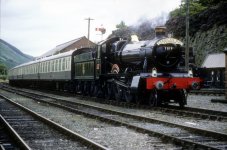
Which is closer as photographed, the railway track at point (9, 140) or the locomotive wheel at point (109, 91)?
the railway track at point (9, 140)

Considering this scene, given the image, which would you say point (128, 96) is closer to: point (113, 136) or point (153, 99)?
point (153, 99)

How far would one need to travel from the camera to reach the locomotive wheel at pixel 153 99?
15.7 m

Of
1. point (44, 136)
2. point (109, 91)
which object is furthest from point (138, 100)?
point (44, 136)

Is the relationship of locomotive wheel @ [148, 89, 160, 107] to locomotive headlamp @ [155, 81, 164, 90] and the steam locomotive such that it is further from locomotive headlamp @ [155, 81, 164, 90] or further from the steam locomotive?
locomotive headlamp @ [155, 81, 164, 90]

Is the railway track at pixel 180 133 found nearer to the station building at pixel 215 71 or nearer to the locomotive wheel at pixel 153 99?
the locomotive wheel at pixel 153 99

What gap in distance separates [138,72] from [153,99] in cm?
123

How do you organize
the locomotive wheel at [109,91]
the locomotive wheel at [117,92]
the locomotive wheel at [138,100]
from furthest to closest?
the locomotive wheel at [109,91]
the locomotive wheel at [117,92]
the locomotive wheel at [138,100]

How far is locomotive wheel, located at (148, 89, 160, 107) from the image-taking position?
15.7m

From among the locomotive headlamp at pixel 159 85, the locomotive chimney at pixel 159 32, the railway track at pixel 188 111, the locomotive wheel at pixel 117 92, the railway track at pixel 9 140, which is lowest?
the railway track at pixel 9 140

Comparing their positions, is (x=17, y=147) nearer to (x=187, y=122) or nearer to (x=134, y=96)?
(x=187, y=122)

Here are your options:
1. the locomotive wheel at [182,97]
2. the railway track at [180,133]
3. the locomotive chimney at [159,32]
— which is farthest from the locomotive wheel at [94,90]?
the railway track at [180,133]

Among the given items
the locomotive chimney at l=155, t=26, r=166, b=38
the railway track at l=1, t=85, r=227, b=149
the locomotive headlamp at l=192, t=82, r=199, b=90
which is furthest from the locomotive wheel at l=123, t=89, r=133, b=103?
the railway track at l=1, t=85, r=227, b=149

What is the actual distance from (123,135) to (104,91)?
12.1 metres

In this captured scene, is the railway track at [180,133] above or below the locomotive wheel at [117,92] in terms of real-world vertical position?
below
